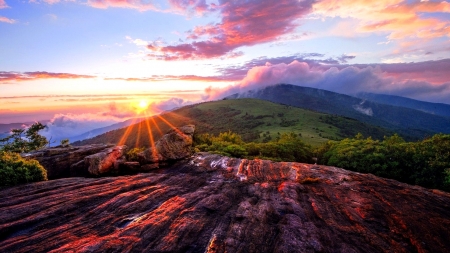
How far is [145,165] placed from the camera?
1293 inches

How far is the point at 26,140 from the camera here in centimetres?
6700

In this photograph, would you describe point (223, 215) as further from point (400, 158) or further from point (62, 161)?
point (400, 158)

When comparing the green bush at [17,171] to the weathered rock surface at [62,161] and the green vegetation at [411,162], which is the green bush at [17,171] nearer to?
the weathered rock surface at [62,161]

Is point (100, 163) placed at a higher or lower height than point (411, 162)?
lower

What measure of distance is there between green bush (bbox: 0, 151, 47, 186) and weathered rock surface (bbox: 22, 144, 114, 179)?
6.73 meters

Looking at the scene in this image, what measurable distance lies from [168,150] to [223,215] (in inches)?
779

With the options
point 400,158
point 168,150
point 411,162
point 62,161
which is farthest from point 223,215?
point 400,158

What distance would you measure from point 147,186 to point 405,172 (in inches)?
1677

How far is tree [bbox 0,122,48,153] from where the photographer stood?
61938mm

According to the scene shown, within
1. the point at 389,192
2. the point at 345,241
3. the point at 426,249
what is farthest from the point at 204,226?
the point at 389,192

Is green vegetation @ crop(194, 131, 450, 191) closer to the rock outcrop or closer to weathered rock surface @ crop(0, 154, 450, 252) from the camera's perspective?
weathered rock surface @ crop(0, 154, 450, 252)

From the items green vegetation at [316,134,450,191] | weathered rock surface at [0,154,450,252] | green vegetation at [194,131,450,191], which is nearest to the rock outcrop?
weathered rock surface at [0,154,450,252]

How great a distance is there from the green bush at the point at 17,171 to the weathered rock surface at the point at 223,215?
2.09 m

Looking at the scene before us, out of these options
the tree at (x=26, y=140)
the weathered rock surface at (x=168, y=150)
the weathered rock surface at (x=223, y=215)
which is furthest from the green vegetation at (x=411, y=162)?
the tree at (x=26, y=140)
